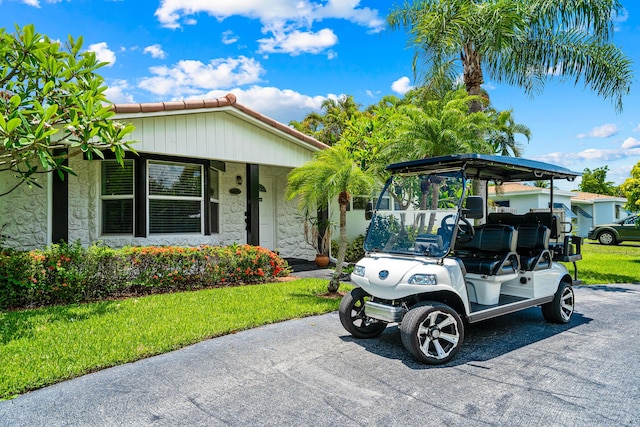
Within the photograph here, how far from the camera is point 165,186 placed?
866 centimetres

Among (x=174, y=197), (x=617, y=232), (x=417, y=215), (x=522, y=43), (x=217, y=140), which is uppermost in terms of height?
(x=522, y=43)

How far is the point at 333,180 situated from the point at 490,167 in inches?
91.3

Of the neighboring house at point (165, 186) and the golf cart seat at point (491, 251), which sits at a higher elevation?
the neighboring house at point (165, 186)

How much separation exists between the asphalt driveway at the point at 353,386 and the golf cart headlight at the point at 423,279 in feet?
2.66

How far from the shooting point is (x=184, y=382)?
3715 millimetres

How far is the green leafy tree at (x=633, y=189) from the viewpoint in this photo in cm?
1389

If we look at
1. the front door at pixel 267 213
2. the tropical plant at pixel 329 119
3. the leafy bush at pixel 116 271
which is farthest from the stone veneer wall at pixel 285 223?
the tropical plant at pixel 329 119

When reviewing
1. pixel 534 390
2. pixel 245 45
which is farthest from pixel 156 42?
pixel 534 390

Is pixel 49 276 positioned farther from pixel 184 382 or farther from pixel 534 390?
pixel 534 390

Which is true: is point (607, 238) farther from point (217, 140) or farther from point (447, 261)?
point (447, 261)

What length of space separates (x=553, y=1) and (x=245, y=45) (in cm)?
807

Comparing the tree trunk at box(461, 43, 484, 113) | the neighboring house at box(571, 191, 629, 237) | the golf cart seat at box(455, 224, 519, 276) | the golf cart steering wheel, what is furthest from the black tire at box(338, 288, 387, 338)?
the neighboring house at box(571, 191, 629, 237)

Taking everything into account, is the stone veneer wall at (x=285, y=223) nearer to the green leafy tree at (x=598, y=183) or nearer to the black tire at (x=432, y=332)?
the black tire at (x=432, y=332)

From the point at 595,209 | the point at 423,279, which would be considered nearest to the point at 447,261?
the point at 423,279
